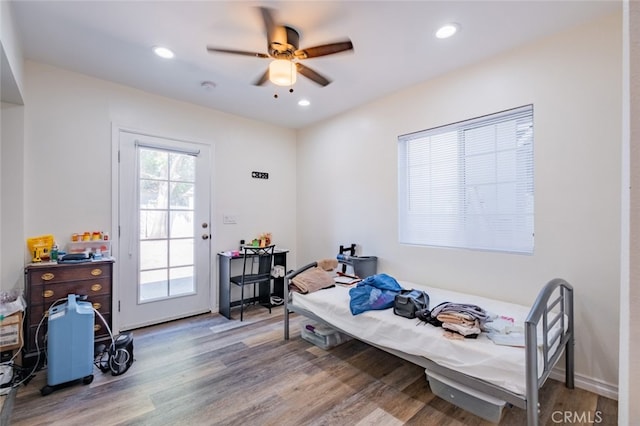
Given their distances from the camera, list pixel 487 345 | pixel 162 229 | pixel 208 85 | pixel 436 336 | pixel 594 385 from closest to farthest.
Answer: pixel 487 345 → pixel 436 336 → pixel 594 385 → pixel 208 85 → pixel 162 229

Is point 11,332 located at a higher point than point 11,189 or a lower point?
lower

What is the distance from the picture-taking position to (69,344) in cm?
225

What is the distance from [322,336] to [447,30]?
2.86m

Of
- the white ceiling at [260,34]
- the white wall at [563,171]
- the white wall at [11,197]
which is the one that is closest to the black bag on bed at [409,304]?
the white wall at [563,171]

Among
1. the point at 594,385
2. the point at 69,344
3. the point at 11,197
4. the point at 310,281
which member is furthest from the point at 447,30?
the point at 11,197

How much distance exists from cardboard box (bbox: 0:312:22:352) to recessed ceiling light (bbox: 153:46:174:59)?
2417 millimetres

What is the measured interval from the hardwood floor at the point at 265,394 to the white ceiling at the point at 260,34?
8.96 ft

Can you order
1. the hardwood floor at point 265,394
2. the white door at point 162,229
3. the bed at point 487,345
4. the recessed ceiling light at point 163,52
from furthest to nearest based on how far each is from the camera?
the white door at point 162,229 → the recessed ceiling light at point 163,52 → the hardwood floor at point 265,394 → the bed at point 487,345

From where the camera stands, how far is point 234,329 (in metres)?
3.42

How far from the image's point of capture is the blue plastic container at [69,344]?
7.19ft

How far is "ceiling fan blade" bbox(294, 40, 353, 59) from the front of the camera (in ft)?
6.77

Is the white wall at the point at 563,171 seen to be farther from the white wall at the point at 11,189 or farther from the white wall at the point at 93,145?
the white wall at the point at 11,189

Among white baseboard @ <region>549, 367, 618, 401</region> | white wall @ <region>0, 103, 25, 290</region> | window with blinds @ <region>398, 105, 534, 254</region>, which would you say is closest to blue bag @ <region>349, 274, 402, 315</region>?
window with blinds @ <region>398, 105, 534, 254</region>

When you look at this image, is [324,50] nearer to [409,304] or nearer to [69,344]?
[409,304]
